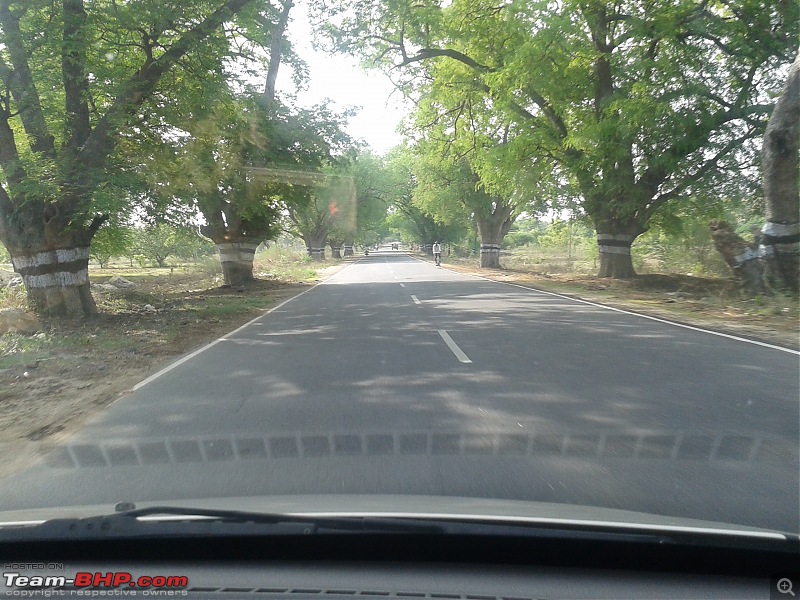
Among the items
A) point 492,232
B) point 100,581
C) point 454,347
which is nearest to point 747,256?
point 454,347

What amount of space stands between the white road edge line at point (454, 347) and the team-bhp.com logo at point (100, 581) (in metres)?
6.86

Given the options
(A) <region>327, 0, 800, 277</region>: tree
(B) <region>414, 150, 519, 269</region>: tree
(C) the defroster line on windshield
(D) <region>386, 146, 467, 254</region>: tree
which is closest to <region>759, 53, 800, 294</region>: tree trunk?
(A) <region>327, 0, 800, 277</region>: tree

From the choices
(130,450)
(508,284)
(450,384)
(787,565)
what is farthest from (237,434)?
(508,284)

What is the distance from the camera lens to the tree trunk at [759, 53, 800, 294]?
16.2m

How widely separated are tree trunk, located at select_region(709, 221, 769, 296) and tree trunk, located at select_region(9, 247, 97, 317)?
16157 millimetres

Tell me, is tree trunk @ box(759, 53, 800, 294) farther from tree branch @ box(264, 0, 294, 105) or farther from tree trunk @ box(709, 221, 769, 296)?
tree branch @ box(264, 0, 294, 105)

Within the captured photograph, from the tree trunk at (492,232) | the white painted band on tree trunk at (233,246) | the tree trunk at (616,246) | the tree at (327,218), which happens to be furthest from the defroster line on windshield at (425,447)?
the tree at (327,218)

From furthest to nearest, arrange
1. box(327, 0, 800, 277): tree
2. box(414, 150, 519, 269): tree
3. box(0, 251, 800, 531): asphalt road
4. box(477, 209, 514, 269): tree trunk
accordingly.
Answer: box(477, 209, 514, 269): tree trunk
box(414, 150, 519, 269): tree
box(327, 0, 800, 277): tree
box(0, 251, 800, 531): asphalt road

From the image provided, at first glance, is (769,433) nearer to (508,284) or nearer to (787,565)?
(787,565)

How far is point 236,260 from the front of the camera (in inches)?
1119

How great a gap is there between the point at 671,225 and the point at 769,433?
22.0 metres

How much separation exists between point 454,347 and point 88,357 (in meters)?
5.87

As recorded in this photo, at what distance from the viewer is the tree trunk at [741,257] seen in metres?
17.3

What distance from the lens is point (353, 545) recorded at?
3.27 metres
